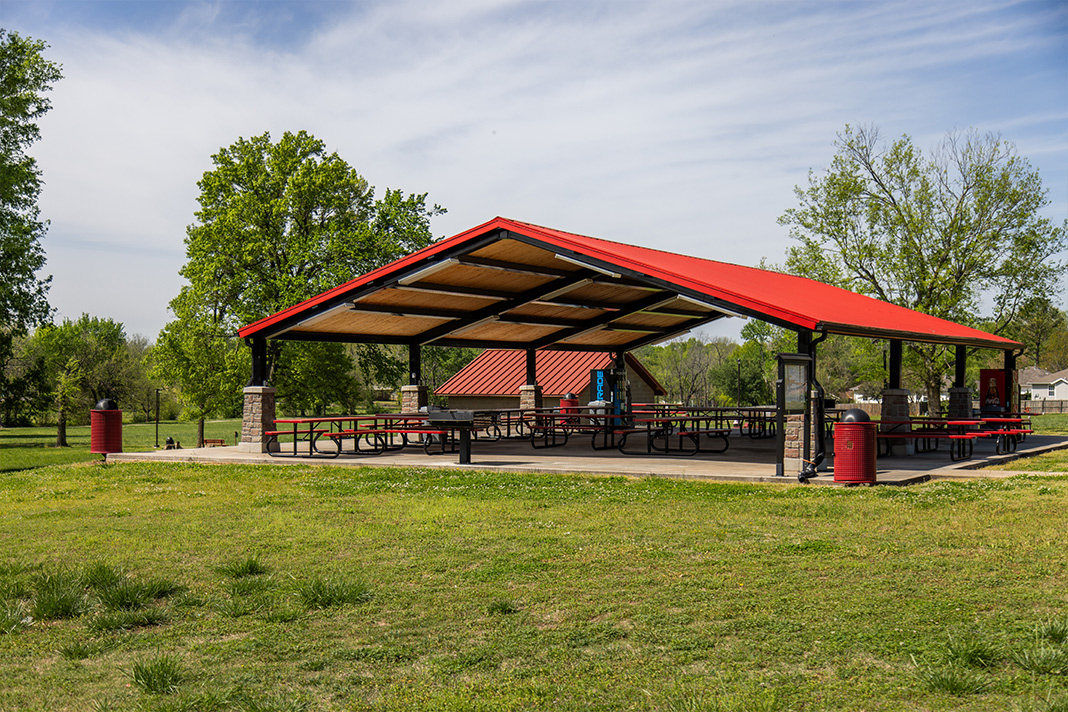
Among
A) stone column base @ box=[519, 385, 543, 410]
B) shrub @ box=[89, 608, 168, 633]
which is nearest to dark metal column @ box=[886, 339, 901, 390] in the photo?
stone column base @ box=[519, 385, 543, 410]

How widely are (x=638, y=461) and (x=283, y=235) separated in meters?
20.0

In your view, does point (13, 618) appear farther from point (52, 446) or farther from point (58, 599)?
point (52, 446)

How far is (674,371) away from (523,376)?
3363 cm

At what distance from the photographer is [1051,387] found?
80.3m

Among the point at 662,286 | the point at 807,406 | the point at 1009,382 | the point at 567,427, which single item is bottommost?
the point at 567,427

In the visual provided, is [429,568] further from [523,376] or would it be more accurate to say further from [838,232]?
[838,232]

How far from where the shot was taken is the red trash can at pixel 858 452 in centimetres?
1168

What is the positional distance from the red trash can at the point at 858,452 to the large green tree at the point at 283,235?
65.8 ft

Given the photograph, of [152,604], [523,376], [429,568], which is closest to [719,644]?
[429,568]

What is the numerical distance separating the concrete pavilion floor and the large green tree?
11.6 m

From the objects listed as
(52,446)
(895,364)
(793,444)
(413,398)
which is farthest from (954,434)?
(52,446)

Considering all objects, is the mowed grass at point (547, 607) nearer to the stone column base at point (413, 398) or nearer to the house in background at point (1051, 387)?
the stone column base at point (413, 398)

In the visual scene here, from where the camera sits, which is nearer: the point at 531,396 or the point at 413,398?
the point at 413,398

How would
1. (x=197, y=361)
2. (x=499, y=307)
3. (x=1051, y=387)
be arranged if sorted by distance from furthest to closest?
(x=1051, y=387) < (x=197, y=361) < (x=499, y=307)
